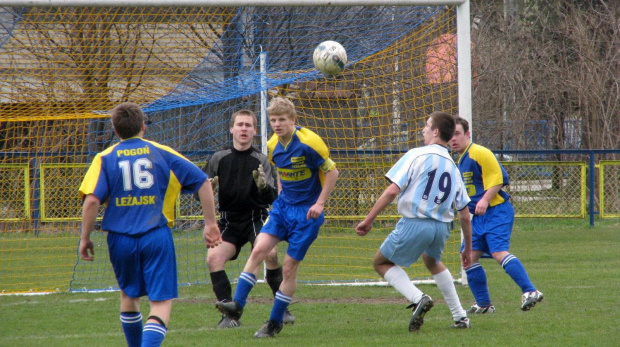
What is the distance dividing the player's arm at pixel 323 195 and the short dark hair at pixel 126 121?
68.5 inches

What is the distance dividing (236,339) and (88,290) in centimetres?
338

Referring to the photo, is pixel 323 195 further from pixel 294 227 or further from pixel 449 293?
pixel 449 293

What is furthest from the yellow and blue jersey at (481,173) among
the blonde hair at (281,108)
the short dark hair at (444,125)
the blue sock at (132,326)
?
the blue sock at (132,326)

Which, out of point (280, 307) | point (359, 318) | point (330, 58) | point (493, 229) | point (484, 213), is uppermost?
point (330, 58)

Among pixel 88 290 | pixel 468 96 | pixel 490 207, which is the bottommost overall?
pixel 88 290

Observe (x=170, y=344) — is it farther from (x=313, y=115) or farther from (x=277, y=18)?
(x=313, y=115)

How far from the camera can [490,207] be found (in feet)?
22.5

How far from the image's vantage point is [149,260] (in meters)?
4.45

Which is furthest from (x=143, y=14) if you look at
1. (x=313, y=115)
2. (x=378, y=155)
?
(x=378, y=155)

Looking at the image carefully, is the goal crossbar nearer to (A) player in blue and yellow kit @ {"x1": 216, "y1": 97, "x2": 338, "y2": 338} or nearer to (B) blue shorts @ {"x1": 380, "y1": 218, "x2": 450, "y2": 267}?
(A) player in blue and yellow kit @ {"x1": 216, "y1": 97, "x2": 338, "y2": 338}

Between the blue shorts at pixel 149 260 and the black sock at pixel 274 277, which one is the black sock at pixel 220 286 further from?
the blue shorts at pixel 149 260

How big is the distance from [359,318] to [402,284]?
0.92 m

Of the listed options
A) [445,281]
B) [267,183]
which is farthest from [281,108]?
[445,281]

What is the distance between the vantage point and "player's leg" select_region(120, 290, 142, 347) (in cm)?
464
